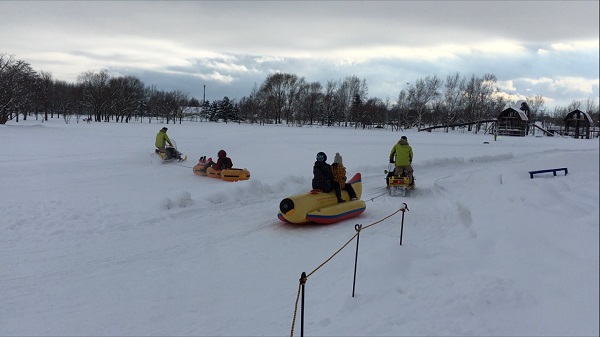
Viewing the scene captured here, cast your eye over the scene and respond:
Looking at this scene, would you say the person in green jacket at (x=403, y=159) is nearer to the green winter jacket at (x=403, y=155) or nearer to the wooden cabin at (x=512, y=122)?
the green winter jacket at (x=403, y=155)

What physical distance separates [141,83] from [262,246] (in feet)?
278

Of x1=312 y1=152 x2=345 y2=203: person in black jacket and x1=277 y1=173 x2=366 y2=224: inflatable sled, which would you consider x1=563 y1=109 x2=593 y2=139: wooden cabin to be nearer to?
x1=277 y1=173 x2=366 y2=224: inflatable sled

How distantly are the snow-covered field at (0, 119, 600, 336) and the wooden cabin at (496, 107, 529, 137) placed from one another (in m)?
44.6

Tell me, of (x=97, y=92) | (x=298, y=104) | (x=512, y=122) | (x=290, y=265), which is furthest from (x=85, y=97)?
(x=290, y=265)

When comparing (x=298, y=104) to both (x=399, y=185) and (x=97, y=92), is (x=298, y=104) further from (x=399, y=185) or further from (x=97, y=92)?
(x=399, y=185)

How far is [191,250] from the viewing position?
7.54 m

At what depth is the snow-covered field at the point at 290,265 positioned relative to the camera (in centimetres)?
388

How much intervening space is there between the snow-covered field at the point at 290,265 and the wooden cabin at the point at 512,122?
44638 millimetres

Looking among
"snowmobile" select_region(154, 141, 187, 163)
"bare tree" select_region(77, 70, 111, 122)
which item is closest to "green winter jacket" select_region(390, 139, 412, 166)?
"snowmobile" select_region(154, 141, 187, 163)

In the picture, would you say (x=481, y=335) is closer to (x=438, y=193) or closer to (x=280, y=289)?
(x=280, y=289)

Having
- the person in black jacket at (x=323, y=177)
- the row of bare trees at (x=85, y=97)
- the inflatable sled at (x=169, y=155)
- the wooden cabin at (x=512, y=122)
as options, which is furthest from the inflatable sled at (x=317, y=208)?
the wooden cabin at (x=512, y=122)

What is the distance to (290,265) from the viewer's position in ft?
22.8

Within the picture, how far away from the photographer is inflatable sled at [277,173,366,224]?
898 cm

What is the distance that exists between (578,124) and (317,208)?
5506 cm
